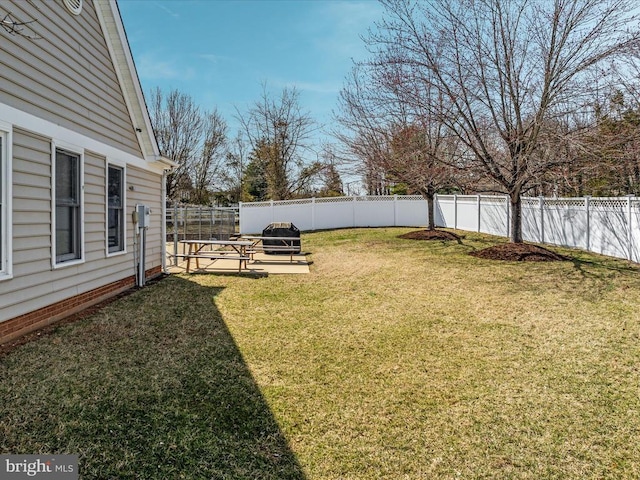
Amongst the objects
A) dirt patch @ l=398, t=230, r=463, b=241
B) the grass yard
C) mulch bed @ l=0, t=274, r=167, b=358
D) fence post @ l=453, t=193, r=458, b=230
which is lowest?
the grass yard

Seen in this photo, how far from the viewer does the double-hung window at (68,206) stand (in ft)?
16.4

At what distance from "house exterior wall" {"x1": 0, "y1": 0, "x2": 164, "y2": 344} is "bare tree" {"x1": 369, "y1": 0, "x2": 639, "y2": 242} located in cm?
740

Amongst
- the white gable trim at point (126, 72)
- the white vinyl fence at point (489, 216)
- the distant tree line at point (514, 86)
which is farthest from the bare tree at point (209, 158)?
the white gable trim at point (126, 72)

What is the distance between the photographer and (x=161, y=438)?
8.17 feet

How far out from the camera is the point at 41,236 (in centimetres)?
450

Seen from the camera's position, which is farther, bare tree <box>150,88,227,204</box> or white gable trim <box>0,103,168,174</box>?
bare tree <box>150,88,227,204</box>

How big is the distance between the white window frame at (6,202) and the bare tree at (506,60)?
886 centimetres

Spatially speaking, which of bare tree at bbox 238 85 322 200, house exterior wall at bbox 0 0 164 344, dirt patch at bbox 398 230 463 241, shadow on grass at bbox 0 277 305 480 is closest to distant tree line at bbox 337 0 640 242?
dirt patch at bbox 398 230 463 241

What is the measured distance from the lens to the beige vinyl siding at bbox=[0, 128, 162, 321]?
13.5ft

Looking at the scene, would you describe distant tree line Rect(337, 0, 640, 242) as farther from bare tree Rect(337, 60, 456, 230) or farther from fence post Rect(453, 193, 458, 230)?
fence post Rect(453, 193, 458, 230)

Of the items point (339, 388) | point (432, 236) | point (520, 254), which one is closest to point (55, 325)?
point (339, 388)

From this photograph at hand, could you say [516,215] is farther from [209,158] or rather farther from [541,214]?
[209,158]

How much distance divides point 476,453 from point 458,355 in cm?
166

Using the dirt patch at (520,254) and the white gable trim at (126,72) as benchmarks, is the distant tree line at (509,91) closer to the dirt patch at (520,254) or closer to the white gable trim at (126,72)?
the dirt patch at (520,254)
